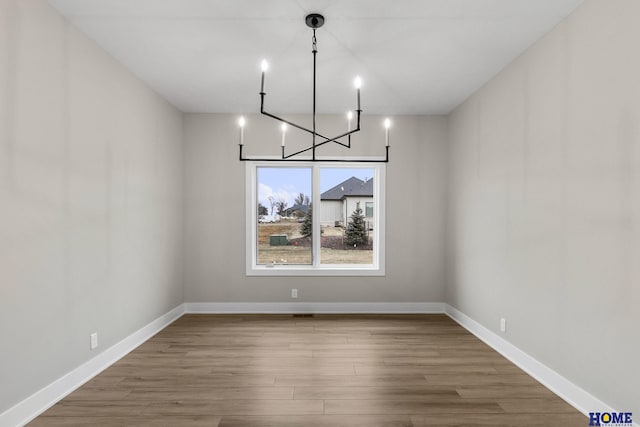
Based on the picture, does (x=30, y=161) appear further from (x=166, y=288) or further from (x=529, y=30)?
(x=529, y=30)

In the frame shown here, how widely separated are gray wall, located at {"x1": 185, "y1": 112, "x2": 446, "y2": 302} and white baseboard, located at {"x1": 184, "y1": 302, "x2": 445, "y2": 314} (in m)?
0.06

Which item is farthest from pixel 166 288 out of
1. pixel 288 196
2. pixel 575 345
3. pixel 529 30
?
pixel 529 30

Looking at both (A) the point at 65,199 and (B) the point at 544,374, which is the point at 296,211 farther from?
(B) the point at 544,374

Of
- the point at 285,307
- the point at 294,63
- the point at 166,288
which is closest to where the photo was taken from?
the point at 294,63

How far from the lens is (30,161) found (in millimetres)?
2205

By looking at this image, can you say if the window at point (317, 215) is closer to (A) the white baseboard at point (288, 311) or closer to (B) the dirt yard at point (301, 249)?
(B) the dirt yard at point (301, 249)

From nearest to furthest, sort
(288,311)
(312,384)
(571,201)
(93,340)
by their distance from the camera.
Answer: (571,201) → (312,384) → (93,340) → (288,311)

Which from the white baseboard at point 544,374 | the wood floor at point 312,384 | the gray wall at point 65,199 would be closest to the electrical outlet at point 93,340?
the gray wall at point 65,199

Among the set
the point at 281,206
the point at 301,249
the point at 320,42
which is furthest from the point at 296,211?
the point at 320,42

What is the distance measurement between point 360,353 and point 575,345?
1647 mm

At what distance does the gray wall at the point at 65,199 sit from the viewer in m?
2.08

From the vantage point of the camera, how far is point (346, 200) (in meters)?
4.95

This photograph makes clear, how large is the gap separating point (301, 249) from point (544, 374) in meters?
3.03

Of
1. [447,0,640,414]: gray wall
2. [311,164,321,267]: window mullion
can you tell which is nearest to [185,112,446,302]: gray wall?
[311,164,321,267]: window mullion
